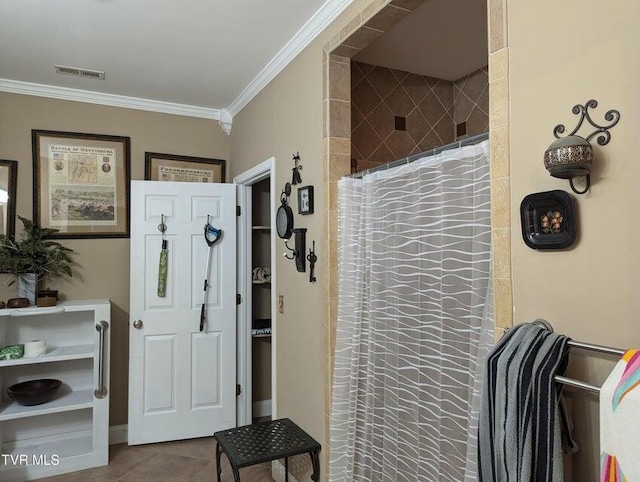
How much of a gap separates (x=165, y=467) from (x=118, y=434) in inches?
27.4

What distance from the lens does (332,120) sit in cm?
220

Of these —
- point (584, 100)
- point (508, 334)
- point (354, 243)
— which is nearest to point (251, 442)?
point (354, 243)

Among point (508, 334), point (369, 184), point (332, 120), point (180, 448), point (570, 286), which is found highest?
point (332, 120)

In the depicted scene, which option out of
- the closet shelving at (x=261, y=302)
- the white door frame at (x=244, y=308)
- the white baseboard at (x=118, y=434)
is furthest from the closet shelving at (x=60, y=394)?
the closet shelving at (x=261, y=302)

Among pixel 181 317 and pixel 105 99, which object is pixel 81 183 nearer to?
pixel 105 99

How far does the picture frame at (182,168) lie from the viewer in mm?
3625

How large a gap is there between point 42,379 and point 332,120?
2700mm

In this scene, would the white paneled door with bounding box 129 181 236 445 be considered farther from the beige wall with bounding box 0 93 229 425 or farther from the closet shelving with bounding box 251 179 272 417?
the closet shelving with bounding box 251 179 272 417

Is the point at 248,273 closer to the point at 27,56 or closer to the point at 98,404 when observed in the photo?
the point at 98,404

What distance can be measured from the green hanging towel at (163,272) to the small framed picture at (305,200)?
4.51 feet

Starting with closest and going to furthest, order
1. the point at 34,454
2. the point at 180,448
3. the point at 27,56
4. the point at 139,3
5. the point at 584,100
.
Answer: the point at 584,100
the point at 139,3
the point at 27,56
the point at 34,454
the point at 180,448

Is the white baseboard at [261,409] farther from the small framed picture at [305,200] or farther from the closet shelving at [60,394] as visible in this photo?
the small framed picture at [305,200]

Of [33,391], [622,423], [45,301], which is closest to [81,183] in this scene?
[45,301]

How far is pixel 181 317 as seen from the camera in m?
3.39
